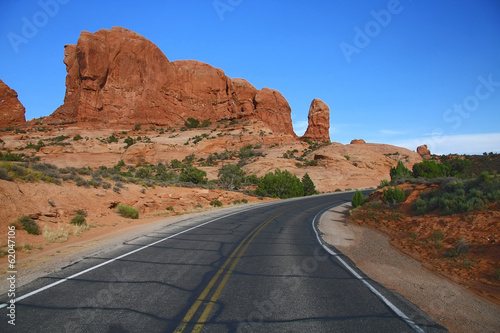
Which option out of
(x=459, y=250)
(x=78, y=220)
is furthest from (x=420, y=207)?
(x=78, y=220)

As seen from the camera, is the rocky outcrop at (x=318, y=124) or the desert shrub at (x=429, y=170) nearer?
the desert shrub at (x=429, y=170)

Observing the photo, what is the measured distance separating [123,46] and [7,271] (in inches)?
3319

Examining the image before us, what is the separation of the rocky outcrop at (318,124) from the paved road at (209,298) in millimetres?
94948

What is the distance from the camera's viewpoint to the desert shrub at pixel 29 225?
10.5 metres

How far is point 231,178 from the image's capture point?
45062 mm

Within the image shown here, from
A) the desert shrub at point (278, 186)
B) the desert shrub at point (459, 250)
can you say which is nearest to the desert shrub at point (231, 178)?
the desert shrub at point (278, 186)

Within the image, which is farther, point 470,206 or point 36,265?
point 470,206

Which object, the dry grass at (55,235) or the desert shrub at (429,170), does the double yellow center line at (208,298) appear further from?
the desert shrub at (429,170)

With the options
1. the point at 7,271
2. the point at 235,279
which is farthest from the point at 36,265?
the point at 235,279

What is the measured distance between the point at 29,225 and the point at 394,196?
62.0 feet

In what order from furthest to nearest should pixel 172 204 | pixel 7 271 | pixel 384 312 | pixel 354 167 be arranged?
pixel 354 167 → pixel 172 204 → pixel 7 271 → pixel 384 312

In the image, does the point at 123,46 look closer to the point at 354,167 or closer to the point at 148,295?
the point at 354,167

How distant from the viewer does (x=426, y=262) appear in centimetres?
863

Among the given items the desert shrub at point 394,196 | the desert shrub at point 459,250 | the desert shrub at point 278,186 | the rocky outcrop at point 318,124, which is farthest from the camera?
the rocky outcrop at point 318,124
